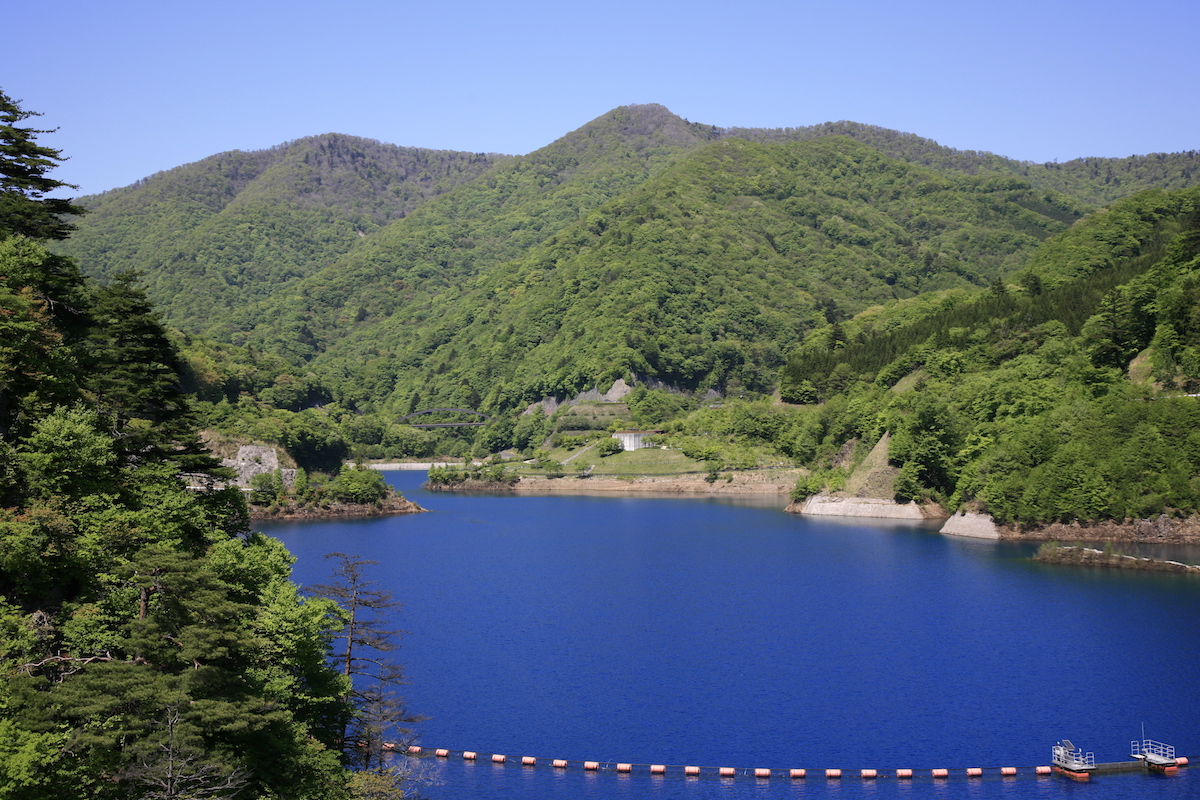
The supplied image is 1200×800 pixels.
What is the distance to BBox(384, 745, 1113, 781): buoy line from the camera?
34.0 metres

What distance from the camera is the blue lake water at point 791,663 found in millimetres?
35312

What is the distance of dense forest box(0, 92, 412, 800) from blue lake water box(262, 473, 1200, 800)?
6646 millimetres

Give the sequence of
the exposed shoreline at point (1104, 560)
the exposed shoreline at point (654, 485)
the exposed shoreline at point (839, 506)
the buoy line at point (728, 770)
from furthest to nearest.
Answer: the exposed shoreline at point (654, 485) < the exposed shoreline at point (839, 506) < the exposed shoreline at point (1104, 560) < the buoy line at point (728, 770)

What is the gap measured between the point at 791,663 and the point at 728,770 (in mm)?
12778

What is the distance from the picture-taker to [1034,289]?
128 meters

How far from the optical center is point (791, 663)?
46.6 metres

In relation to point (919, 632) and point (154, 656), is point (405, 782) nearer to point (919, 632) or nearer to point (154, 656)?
point (154, 656)

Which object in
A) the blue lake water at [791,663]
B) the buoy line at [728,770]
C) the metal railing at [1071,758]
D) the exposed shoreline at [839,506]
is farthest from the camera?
the exposed shoreline at [839,506]

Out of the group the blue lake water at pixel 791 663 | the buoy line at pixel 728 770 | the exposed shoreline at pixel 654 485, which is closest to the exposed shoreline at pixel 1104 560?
the blue lake water at pixel 791 663

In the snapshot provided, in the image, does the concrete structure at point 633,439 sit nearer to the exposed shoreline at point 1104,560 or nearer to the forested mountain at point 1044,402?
the forested mountain at point 1044,402

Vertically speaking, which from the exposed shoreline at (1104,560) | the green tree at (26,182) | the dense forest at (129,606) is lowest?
the exposed shoreline at (1104,560)

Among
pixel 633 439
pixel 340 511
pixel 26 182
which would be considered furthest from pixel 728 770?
pixel 633 439

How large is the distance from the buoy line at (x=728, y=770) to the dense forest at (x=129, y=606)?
3777 millimetres

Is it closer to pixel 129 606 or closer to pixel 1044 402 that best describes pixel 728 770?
pixel 129 606
